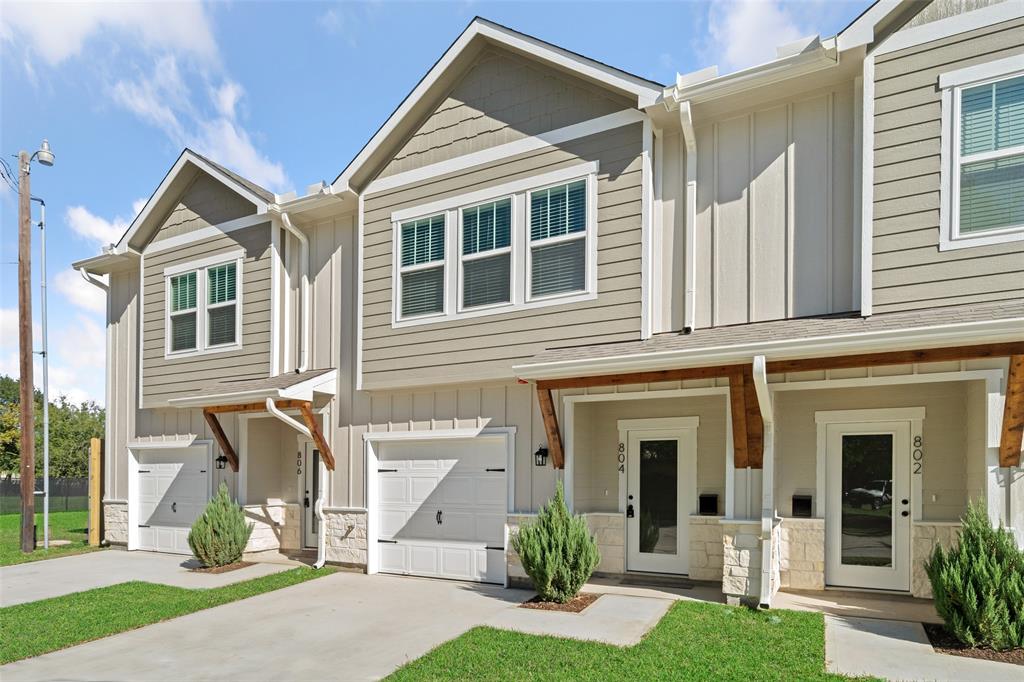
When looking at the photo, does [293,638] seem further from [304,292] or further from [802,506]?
[304,292]

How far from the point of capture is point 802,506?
8336mm

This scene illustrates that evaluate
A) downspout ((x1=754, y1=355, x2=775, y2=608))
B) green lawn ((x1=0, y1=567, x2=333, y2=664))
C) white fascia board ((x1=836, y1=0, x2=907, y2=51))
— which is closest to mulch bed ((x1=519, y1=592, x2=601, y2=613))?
downspout ((x1=754, y1=355, x2=775, y2=608))

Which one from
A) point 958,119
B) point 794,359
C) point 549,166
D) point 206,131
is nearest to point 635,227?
point 549,166

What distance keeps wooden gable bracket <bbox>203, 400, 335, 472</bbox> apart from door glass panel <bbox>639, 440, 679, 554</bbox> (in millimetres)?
5086

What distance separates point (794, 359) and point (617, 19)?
531 centimetres

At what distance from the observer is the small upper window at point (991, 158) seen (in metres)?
6.68

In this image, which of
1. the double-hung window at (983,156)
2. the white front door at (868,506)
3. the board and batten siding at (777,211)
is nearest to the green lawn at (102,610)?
the board and batten siding at (777,211)

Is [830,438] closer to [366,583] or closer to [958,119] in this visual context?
[958,119]

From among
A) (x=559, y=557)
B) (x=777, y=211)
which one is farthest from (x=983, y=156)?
(x=559, y=557)

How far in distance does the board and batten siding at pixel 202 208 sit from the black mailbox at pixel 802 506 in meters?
10.3

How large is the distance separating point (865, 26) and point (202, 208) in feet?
38.4

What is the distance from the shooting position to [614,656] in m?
5.93

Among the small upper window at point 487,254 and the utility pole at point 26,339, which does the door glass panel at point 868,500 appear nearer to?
the small upper window at point 487,254

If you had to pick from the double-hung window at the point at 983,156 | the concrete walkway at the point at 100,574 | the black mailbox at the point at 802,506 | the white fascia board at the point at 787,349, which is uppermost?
the double-hung window at the point at 983,156
